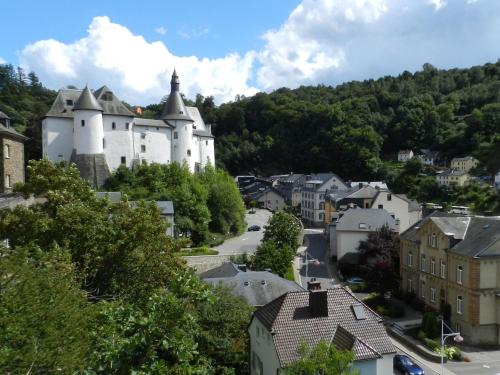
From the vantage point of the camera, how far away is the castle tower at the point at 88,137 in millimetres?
48469

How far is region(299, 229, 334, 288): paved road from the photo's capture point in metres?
40.2

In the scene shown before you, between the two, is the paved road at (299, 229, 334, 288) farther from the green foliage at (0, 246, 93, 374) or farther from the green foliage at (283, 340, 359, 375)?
the green foliage at (0, 246, 93, 374)

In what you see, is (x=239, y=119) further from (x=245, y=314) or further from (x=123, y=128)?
(x=245, y=314)

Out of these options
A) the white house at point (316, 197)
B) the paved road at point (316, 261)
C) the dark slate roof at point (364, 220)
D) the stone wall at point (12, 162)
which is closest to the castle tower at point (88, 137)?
the stone wall at point (12, 162)

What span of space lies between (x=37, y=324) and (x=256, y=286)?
1786 centimetres

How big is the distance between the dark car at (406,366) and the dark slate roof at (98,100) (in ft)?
128

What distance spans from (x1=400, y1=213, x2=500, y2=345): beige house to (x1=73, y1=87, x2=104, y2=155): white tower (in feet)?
106

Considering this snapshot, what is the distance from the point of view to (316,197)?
7262 cm

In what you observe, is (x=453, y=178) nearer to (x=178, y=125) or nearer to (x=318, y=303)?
(x=178, y=125)

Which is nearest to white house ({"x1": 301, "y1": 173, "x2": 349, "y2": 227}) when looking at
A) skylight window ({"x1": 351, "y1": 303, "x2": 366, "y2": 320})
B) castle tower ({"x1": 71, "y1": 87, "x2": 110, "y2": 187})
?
castle tower ({"x1": 71, "y1": 87, "x2": 110, "y2": 187})

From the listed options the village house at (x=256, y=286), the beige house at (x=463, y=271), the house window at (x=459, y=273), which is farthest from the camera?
the house window at (x=459, y=273)

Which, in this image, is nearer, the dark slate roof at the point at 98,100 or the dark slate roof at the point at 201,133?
the dark slate roof at the point at 98,100

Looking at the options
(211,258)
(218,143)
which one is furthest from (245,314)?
(218,143)

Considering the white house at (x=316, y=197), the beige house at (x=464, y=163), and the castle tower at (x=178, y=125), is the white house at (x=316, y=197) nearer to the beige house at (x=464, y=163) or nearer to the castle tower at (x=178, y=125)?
the castle tower at (x=178, y=125)
